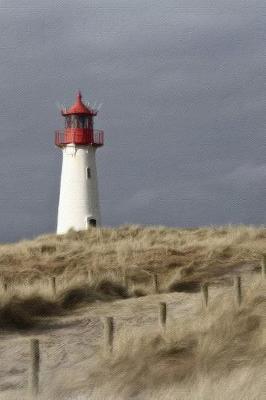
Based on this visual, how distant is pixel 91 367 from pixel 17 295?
16.8 ft

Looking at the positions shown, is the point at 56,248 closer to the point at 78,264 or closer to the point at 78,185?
the point at 78,264

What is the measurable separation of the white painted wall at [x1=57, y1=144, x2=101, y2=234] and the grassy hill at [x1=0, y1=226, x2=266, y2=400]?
10583mm

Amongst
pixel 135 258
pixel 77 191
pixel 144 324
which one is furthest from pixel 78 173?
pixel 144 324

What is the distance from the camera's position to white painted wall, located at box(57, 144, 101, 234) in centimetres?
3406

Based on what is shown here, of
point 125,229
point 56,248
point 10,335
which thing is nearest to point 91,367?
point 10,335

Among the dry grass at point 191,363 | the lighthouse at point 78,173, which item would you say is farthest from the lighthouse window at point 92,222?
the dry grass at point 191,363

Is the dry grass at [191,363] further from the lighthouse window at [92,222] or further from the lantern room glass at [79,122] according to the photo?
the lantern room glass at [79,122]

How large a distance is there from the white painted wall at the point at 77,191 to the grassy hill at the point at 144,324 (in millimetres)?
10583

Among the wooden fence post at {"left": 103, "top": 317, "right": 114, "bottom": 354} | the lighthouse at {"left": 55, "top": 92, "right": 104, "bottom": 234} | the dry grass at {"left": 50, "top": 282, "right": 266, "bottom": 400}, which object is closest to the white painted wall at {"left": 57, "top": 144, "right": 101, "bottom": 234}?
the lighthouse at {"left": 55, "top": 92, "right": 104, "bottom": 234}

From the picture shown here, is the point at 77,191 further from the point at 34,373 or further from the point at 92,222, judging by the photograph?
the point at 34,373

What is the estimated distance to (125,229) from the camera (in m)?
32.6

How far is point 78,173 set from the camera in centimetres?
3459

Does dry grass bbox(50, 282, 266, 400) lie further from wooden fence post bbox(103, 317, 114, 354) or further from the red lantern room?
the red lantern room

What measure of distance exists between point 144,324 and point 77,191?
22777 millimetres
